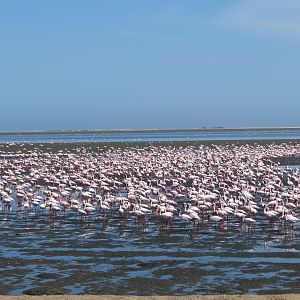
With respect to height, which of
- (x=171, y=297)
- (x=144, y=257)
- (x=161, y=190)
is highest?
(x=161, y=190)

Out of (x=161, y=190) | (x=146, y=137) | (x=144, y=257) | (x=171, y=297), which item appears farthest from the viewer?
(x=146, y=137)

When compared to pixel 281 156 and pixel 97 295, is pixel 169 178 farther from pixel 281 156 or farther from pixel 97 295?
pixel 97 295

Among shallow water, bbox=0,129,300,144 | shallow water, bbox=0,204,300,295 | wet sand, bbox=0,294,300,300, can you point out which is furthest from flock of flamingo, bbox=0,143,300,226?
shallow water, bbox=0,129,300,144

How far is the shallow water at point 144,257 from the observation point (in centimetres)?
1503

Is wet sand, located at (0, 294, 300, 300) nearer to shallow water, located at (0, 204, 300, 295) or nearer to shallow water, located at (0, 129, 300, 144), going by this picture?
shallow water, located at (0, 204, 300, 295)

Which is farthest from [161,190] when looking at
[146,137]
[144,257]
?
[146,137]

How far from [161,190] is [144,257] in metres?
14.6

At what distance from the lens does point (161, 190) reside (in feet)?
107

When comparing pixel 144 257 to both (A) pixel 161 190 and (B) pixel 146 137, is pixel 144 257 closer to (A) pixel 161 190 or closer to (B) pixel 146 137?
(A) pixel 161 190

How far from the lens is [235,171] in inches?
1656

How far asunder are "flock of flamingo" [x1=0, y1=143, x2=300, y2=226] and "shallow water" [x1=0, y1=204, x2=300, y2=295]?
690mm

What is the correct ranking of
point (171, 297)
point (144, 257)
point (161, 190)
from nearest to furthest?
1. point (171, 297)
2. point (144, 257)
3. point (161, 190)

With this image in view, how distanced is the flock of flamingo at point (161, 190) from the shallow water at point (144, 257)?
690mm

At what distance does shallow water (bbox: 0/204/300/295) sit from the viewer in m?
15.0
